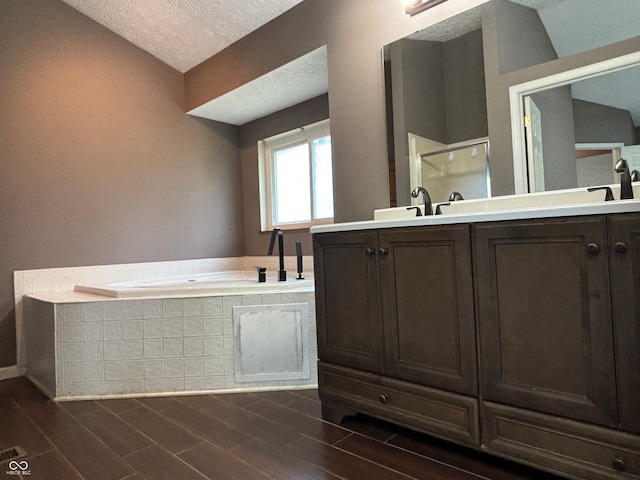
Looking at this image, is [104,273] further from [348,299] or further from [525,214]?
[525,214]

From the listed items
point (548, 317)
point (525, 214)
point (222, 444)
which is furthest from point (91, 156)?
point (548, 317)

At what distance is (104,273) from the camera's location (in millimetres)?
3105

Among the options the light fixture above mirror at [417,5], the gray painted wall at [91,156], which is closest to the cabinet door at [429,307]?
the light fixture above mirror at [417,5]

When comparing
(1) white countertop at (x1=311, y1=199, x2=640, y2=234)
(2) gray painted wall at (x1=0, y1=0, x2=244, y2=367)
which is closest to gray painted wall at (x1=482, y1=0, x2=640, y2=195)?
(1) white countertop at (x1=311, y1=199, x2=640, y2=234)

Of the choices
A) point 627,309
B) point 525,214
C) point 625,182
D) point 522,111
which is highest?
point 522,111

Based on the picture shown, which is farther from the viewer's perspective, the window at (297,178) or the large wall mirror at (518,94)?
the window at (297,178)

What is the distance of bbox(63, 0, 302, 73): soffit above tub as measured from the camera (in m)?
2.72

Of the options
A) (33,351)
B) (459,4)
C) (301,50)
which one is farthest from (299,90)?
(33,351)

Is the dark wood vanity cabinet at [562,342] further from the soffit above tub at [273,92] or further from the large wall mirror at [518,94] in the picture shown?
the soffit above tub at [273,92]

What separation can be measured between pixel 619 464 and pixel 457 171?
1.26 meters

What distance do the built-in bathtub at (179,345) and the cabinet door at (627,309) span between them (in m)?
1.51

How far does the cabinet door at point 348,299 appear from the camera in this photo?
1624 mm

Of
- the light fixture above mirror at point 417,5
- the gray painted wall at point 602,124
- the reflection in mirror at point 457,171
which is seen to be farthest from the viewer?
the light fixture above mirror at point 417,5

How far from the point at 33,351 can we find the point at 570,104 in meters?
3.29
